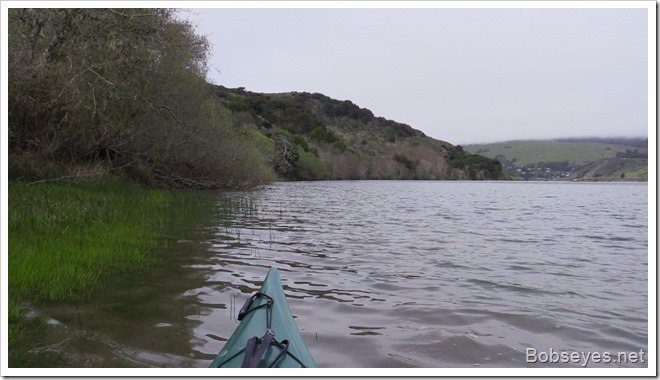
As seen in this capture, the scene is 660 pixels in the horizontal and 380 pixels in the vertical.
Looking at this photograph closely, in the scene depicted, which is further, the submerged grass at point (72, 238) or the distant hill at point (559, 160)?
the distant hill at point (559, 160)

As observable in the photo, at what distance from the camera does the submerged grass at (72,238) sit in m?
5.10

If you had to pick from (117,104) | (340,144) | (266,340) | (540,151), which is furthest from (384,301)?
(540,151)

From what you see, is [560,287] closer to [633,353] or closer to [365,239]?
[633,353]

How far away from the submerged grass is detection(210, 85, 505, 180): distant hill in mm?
38008

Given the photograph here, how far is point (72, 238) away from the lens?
22.3 ft

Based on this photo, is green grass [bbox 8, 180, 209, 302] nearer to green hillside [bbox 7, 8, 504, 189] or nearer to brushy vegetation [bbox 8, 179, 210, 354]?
brushy vegetation [bbox 8, 179, 210, 354]

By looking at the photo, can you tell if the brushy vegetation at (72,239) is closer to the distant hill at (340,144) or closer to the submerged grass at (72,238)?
the submerged grass at (72,238)

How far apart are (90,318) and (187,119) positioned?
15.7 m

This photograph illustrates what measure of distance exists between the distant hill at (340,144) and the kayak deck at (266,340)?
4400 centimetres

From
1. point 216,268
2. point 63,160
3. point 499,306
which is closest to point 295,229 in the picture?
point 216,268

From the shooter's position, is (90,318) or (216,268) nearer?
(90,318)

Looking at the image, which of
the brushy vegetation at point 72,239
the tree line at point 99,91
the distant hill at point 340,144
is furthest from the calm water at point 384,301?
the distant hill at point 340,144

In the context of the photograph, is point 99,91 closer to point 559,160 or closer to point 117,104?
point 117,104

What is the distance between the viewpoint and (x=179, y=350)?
404 cm
